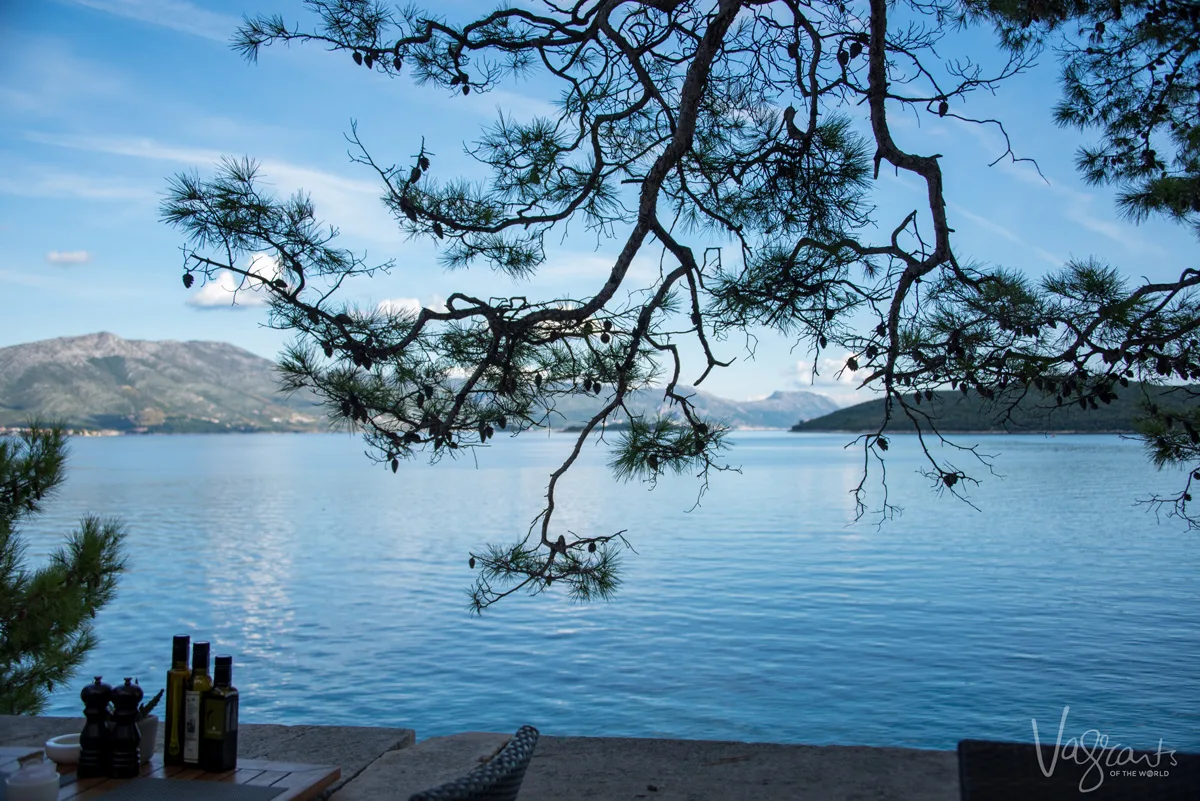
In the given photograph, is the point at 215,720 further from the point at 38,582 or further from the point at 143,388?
the point at 143,388

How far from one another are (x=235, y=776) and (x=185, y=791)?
12 centimetres

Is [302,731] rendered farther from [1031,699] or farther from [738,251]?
[1031,699]

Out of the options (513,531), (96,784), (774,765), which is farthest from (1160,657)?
(513,531)

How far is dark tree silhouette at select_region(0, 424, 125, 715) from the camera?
402 centimetres

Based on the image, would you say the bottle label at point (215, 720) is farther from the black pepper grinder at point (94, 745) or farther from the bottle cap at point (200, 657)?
the black pepper grinder at point (94, 745)

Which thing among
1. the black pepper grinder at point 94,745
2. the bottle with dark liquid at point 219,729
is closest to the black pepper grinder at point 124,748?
the black pepper grinder at point 94,745

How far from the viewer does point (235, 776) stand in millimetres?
1937

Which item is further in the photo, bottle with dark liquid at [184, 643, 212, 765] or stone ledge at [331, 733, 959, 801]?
stone ledge at [331, 733, 959, 801]

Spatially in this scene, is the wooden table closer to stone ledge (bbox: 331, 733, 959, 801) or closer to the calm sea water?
stone ledge (bbox: 331, 733, 959, 801)

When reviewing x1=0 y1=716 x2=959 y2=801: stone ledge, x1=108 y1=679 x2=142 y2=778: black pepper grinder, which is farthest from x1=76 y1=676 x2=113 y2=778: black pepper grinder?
x1=0 y1=716 x2=959 y2=801: stone ledge

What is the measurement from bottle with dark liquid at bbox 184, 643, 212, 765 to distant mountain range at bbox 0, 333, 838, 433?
96.1 meters

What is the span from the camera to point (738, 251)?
345 cm

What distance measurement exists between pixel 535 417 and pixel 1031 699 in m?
4.93

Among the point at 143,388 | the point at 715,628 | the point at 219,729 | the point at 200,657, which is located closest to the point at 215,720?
the point at 219,729
